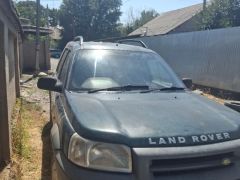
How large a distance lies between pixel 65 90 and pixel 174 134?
1636mm

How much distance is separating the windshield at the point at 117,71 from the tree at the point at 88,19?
166ft

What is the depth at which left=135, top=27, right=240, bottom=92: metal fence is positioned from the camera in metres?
13.7

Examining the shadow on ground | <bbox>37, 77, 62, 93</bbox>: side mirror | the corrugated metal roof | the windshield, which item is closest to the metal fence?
the shadow on ground

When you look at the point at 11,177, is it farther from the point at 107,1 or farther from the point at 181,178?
the point at 107,1

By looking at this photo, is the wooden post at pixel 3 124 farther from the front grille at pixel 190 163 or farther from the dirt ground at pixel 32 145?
the front grille at pixel 190 163

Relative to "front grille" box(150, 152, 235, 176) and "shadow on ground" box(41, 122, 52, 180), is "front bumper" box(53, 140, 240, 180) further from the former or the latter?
"shadow on ground" box(41, 122, 52, 180)

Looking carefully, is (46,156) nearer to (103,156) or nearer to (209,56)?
(103,156)

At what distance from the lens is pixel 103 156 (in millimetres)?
2836

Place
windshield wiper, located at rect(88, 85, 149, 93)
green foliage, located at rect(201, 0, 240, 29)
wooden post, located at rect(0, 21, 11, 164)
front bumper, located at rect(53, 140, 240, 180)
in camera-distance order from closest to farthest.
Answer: front bumper, located at rect(53, 140, 240, 180) < windshield wiper, located at rect(88, 85, 149, 93) < wooden post, located at rect(0, 21, 11, 164) < green foliage, located at rect(201, 0, 240, 29)

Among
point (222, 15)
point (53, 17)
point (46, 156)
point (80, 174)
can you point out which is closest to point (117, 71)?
point (80, 174)

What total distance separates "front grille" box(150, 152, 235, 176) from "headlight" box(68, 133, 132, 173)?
212 mm

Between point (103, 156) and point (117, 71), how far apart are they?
5.88ft

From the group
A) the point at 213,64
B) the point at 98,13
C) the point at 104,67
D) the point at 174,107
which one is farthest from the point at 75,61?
the point at 98,13

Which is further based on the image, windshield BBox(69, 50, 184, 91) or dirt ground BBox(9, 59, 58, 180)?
dirt ground BBox(9, 59, 58, 180)
